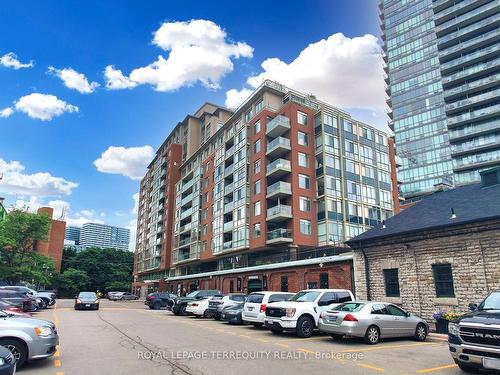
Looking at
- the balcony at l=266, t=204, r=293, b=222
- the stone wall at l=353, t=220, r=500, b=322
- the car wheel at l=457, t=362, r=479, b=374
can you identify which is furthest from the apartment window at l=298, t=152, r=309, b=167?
the car wheel at l=457, t=362, r=479, b=374

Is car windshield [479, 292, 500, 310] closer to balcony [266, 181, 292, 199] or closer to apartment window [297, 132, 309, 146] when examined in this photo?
balcony [266, 181, 292, 199]

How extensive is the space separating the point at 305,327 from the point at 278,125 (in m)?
33.0

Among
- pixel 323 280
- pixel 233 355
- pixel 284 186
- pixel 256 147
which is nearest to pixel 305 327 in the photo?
pixel 233 355

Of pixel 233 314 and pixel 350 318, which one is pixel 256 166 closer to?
pixel 233 314

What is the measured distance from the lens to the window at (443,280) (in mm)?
16772

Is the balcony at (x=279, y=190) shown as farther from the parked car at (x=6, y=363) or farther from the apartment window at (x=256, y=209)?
the parked car at (x=6, y=363)

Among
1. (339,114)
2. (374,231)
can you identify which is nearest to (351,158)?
(339,114)

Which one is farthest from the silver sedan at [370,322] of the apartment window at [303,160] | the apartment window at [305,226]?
the apartment window at [303,160]

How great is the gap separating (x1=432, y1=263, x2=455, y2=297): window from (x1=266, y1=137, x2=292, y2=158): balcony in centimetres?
2845

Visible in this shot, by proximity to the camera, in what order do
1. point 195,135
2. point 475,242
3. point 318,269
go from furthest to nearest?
point 195,135, point 318,269, point 475,242

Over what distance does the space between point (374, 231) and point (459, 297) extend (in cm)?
549

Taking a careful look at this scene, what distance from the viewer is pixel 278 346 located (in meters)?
11.8

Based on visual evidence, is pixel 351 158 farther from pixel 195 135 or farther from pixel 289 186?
pixel 195 135

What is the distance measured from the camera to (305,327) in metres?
14.1
